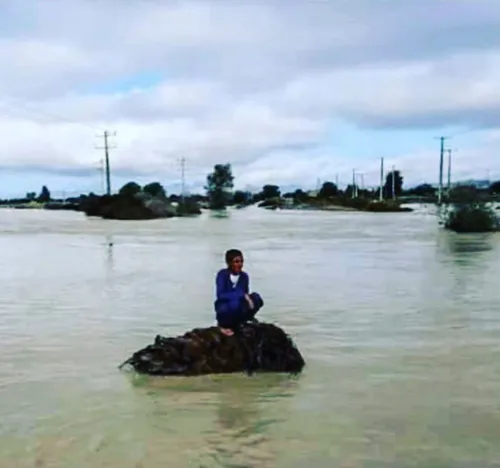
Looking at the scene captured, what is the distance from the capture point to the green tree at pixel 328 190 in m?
133

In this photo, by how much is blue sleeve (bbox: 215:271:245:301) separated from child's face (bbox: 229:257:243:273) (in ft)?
0.40

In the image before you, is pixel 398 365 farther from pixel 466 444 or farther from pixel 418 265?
pixel 418 265

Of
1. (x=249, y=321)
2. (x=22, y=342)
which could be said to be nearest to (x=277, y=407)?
(x=249, y=321)

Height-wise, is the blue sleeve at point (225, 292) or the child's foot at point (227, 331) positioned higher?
the blue sleeve at point (225, 292)

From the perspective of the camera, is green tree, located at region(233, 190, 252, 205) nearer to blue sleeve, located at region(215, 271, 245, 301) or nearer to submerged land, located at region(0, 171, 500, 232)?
submerged land, located at region(0, 171, 500, 232)

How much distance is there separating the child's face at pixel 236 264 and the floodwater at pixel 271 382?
3.57 feet

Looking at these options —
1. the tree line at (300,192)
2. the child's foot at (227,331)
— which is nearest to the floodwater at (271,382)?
the child's foot at (227,331)

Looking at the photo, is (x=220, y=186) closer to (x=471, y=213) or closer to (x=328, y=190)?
(x=328, y=190)

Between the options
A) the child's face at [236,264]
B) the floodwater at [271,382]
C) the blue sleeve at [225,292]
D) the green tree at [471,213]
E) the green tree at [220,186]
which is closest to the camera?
the floodwater at [271,382]

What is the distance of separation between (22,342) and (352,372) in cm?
460

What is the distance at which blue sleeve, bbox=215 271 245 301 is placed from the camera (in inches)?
361

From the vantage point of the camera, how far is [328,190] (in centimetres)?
13800

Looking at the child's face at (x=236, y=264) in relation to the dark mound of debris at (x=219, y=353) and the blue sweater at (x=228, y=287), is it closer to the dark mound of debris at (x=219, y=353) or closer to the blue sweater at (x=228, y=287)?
the blue sweater at (x=228, y=287)

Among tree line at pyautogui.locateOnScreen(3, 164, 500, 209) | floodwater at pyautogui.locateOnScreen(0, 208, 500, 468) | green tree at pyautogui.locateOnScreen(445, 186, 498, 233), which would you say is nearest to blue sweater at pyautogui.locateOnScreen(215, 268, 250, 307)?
floodwater at pyautogui.locateOnScreen(0, 208, 500, 468)
